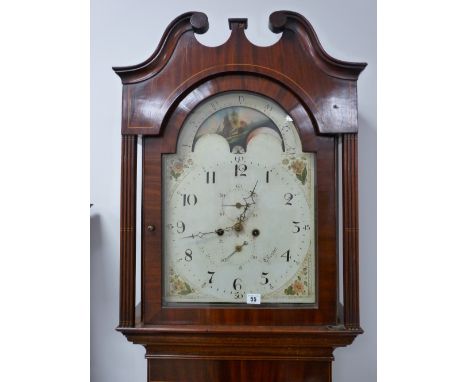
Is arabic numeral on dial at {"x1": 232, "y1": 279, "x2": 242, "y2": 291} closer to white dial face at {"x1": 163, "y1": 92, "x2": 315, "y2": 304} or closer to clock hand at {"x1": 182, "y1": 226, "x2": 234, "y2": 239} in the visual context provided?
white dial face at {"x1": 163, "y1": 92, "x2": 315, "y2": 304}

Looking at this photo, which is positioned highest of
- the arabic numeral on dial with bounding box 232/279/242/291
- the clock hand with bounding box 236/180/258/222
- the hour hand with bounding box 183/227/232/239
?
the clock hand with bounding box 236/180/258/222

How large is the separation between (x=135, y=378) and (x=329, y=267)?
886mm

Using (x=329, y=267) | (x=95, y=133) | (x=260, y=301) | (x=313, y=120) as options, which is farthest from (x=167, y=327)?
(x=95, y=133)

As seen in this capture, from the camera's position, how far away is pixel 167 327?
3.12 feet

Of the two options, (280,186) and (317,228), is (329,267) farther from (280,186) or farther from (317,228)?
(280,186)

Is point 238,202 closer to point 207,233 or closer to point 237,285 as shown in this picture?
point 207,233

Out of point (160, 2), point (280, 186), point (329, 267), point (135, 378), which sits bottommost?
point (135, 378)

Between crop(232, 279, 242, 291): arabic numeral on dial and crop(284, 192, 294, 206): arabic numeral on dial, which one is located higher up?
crop(284, 192, 294, 206): arabic numeral on dial

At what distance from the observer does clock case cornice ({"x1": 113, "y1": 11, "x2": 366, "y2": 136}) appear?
943 mm

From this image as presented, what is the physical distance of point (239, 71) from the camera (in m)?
0.96

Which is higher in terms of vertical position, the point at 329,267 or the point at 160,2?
the point at 160,2

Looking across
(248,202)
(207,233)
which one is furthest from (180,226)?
(248,202)

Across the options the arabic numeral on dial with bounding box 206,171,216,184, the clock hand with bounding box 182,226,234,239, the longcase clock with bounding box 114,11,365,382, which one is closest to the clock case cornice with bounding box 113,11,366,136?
the longcase clock with bounding box 114,11,365,382

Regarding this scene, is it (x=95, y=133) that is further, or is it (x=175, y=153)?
(x=95, y=133)
